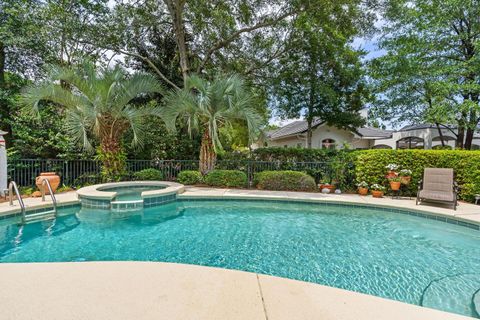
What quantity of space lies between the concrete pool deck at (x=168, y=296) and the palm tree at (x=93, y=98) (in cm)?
729

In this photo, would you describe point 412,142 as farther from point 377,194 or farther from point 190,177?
point 190,177

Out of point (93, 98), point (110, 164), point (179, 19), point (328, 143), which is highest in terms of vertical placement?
point (179, 19)

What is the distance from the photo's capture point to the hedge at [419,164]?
27.0ft

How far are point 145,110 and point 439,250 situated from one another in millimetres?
10473

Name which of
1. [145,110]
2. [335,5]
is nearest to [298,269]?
[145,110]

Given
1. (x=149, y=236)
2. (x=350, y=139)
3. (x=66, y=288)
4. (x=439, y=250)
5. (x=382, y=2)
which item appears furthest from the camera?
(x=350, y=139)

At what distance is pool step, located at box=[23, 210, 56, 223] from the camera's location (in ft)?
20.5

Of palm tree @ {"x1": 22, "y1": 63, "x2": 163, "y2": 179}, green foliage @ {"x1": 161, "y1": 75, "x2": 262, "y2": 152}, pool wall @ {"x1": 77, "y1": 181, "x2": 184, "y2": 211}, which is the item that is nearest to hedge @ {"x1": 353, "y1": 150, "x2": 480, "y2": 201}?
green foliage @ {"x1": 161, "y1": 75, "x2": 262, "y2": 152}

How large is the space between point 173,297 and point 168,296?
0.19 feet

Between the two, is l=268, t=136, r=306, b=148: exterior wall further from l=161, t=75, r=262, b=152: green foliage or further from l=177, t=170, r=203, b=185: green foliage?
l=177, t=170, r=203, b=185: green foliage

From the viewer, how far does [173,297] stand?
8.06 feet

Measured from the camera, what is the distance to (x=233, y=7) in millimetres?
12602

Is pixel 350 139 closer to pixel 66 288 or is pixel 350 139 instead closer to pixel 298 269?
pixel 298 269

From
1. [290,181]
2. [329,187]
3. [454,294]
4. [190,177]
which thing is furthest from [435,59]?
[190,177]
